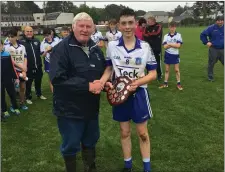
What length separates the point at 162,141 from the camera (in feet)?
16.7

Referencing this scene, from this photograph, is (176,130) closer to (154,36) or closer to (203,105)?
(203,105)

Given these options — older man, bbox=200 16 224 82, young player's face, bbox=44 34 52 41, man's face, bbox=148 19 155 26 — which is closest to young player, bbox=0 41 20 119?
young player's face, bbox=44 34 52 41

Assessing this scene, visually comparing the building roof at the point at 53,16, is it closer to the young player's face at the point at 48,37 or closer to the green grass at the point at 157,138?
the young player's face at the point at 48,37

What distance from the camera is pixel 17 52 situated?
7.05m

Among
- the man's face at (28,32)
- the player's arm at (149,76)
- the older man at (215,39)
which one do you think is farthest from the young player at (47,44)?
the older man at (215,39)

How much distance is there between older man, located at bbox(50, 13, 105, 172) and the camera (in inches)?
128

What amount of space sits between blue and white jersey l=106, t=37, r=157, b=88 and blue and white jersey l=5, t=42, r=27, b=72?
4106 millimetres

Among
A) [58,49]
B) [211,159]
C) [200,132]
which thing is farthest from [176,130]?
[58,49]

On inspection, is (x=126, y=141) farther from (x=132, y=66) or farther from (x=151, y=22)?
(x=151, y=22)

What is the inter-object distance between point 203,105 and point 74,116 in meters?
4.63

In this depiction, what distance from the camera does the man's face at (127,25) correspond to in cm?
347

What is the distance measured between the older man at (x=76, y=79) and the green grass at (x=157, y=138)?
1.02 metres

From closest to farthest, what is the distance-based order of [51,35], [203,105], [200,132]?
[200,132]
[203,105]
[51,35]

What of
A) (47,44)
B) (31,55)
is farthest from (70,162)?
(47,44)
